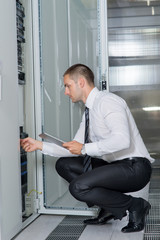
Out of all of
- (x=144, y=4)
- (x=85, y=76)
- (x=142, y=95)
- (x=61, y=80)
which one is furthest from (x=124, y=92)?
(x=85, y=76)

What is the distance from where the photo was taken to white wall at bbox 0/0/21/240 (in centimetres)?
263

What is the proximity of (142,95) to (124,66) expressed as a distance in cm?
55

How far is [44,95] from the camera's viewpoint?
3.46 metres

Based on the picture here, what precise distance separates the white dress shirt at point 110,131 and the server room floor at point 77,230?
1.70ft

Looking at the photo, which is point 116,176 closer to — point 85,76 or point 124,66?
point 85,76

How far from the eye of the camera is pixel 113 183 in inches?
110

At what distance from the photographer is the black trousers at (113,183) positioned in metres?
2.76

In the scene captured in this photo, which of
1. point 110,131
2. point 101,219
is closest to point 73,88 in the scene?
point 110,131

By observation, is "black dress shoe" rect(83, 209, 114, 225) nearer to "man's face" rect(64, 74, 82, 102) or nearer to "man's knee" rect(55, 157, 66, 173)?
"man's knee" rect(55, 157, 66, 173)

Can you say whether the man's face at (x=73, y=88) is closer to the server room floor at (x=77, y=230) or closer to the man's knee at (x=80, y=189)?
the man's knee at (x=80, y=189)

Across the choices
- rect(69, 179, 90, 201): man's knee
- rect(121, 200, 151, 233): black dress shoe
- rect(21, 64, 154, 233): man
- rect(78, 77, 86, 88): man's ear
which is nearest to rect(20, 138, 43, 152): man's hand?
rect(21, 64, 154, 233): man

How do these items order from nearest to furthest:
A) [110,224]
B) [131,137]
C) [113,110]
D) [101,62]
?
[113,110]
[131,137]
[110,224]
[101,62]

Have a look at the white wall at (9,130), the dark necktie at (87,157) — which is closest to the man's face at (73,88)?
the dark necktie at (87,157)

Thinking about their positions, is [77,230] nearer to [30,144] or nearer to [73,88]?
[30,144]
